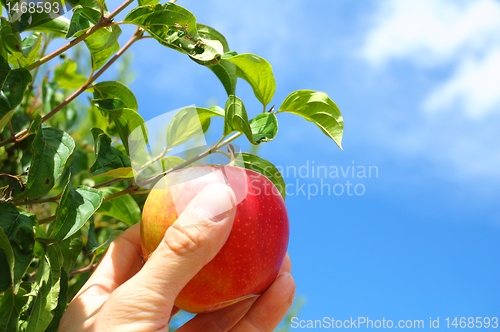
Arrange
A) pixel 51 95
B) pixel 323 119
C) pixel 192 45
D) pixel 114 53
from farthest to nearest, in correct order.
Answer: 1. pixel 51 95
2. pixel 114 53
3. pixel 323 119
4. pixel 192 45

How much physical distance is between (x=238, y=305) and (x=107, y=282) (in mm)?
362

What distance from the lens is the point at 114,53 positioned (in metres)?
1.39

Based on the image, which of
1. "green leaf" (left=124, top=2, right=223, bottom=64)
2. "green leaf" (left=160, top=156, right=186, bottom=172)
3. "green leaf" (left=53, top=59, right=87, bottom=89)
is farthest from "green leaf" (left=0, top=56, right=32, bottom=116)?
"green leaf" (left=53, top=59, right=87, bottom=89)

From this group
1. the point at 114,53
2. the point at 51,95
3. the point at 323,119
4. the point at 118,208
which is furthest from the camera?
the point at 51,95

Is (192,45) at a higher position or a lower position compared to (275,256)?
higher

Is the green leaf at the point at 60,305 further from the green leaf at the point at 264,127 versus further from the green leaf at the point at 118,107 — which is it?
the green leaf at the point at 264,127

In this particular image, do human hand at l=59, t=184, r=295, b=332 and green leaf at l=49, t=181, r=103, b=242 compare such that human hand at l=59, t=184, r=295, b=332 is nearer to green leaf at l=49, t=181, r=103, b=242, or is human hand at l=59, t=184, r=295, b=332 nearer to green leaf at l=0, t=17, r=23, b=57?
green leaf at l=49, t=181, r=103, b=242

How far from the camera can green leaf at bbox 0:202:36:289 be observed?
1.14 metres

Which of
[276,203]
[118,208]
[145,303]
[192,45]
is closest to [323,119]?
[276,203]

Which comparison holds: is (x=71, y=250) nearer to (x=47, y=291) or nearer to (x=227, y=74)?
(x=47, y=291)

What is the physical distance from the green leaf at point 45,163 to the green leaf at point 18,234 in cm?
4

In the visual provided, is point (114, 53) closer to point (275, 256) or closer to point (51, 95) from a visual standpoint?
point (275, 256)

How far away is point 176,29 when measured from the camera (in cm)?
114

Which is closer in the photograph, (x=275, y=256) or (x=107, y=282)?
(x=275, y=256)
